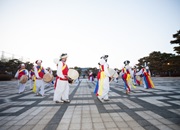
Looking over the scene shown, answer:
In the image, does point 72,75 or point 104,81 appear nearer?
point 72,75

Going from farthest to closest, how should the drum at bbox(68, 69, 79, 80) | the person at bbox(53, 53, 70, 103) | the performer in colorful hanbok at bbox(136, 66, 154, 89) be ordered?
the performer in colorful hanbok at bbox(136, 66, 154, 89)
the drum at bbox(68, 69, 79, 80)
the person at bbox(53, 53, 70, 103)

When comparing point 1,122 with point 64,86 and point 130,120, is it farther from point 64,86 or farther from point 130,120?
point 130,120

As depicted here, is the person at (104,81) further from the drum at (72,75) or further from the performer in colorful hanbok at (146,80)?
the performer in colorful hanbok at (146,80)

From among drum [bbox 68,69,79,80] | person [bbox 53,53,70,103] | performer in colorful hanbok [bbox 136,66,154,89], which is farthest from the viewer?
performer in colorful hanbok [bbox 136,66,154,89]

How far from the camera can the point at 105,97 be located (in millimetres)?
6277

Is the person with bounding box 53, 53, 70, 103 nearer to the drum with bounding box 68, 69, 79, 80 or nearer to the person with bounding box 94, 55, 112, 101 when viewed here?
the drum with bounding box 68, 69, 79, 80

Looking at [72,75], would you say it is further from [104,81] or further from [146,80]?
[146,80]

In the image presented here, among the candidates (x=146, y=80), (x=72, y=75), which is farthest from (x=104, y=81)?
(x=146, y=80)

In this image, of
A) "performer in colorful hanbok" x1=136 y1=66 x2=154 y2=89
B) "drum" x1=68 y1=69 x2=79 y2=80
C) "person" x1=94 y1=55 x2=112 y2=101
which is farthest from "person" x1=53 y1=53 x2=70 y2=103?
"performer in colorful hanbok" x1=136 y1=66 x2=154 y2=89

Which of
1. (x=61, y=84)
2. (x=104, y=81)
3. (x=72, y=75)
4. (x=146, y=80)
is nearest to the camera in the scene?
(x=61, y=84)

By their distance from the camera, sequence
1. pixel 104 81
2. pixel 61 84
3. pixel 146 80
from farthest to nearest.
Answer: pixel 146 80 < pixel 104 81 < pixel 61 84

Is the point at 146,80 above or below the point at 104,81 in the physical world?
below

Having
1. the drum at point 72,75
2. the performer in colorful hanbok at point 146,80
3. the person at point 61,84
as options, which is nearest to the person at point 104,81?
the drum at point 72,75

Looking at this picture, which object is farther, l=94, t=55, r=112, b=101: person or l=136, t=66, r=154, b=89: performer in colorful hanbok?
l=136, t=66, r=154, b=89: performer in colorful hanbok
